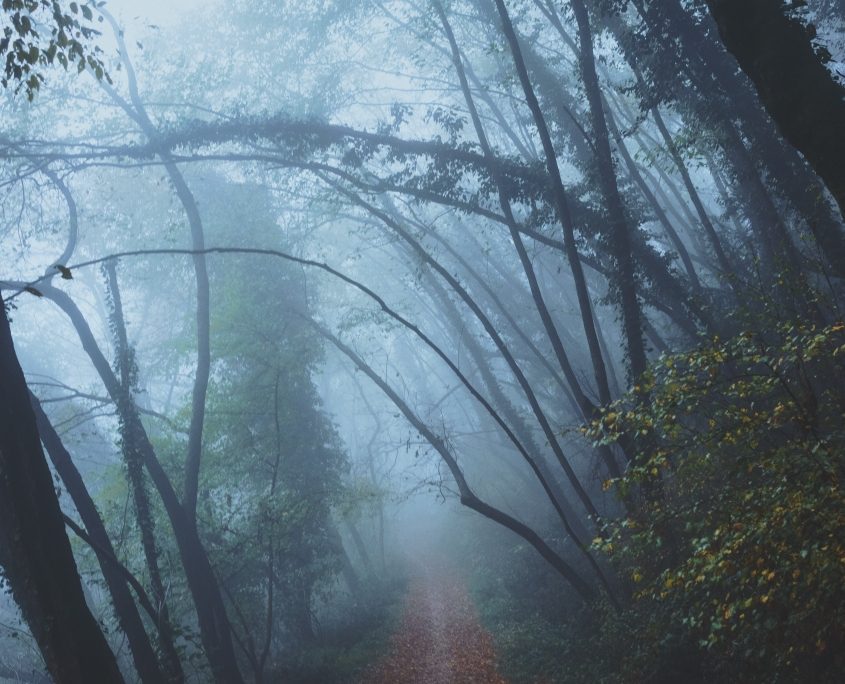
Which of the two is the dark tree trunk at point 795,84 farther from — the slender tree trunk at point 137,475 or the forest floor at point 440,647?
the slender tree trunk at point 137,475

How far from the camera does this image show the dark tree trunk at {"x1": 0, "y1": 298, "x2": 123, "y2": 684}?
14.3ft

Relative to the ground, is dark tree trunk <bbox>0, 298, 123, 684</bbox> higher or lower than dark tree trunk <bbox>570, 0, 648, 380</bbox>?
lower

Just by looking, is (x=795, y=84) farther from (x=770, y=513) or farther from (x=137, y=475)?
(x=137, y=475)

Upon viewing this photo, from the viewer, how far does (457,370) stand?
9.80 metres

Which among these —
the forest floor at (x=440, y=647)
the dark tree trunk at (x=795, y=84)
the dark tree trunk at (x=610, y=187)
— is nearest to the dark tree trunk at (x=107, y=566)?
the forest floor at (x=440, y=647)

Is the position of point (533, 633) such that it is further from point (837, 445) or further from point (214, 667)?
point (837, 445)

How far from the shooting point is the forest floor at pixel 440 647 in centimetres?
1249

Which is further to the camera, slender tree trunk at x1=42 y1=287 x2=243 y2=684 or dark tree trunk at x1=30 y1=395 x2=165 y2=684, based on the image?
slender tree trunk at x1=42 y1=287 x2=243 y2=684

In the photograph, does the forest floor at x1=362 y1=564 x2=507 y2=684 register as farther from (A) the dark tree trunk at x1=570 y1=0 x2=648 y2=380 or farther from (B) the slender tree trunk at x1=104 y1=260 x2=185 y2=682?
(A) the dark tree trunk at x1=570 y1=0 x2=648 y2=380

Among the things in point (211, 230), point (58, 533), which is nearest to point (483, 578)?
point (211, 230)

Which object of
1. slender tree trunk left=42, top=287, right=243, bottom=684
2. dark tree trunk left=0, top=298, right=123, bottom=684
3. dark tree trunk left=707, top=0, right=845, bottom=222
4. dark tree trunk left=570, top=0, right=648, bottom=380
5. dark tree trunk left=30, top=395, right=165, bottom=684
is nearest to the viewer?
dark tree trunk left=707, top=0, right=845, bottom=222

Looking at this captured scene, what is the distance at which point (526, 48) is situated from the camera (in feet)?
61.2

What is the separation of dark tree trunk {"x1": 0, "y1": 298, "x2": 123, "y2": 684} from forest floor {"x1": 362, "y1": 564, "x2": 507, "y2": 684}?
8724 millimetres

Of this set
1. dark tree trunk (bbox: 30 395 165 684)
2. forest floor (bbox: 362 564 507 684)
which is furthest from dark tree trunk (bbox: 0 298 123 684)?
forest floor (bbox: 362 564 507 684)
